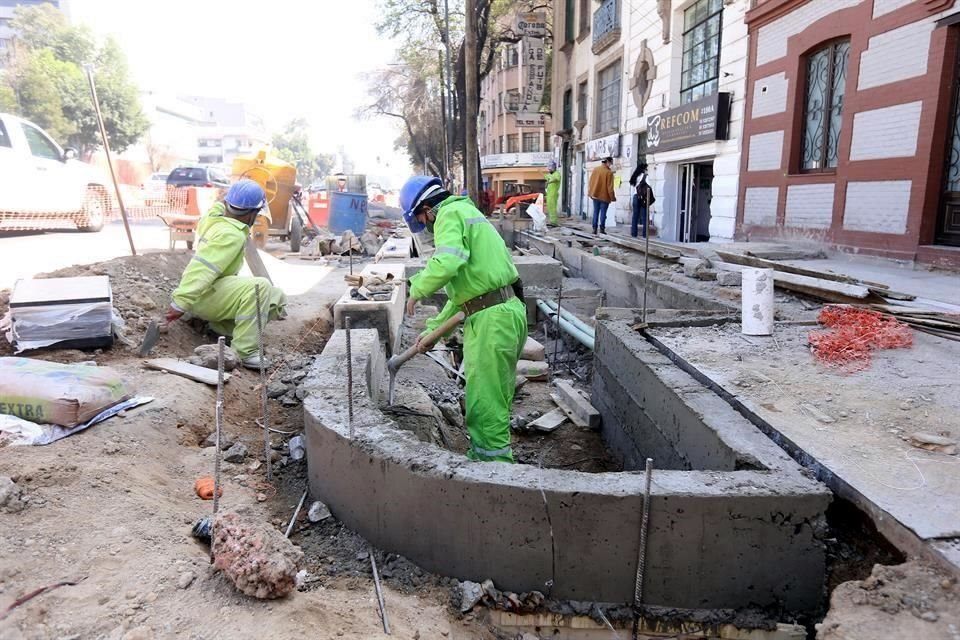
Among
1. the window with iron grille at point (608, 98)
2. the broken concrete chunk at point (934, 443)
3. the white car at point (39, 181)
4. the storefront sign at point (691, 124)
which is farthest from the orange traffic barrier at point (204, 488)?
the window with iron grille at point (608, 98)

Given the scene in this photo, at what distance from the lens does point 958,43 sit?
6.92 metres

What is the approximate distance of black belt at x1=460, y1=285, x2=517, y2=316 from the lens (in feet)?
13.2

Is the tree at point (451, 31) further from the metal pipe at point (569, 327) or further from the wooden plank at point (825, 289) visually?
the wooden plank at point (825, 289)

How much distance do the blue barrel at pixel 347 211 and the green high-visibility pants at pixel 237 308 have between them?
1128cm

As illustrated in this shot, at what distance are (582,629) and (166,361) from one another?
3756 mm

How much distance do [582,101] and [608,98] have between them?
317 centimetres

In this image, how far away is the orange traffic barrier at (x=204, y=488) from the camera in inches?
132

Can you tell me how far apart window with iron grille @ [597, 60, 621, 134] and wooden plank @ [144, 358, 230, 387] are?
50.5 ft

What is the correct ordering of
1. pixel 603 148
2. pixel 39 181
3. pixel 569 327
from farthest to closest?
pixel 603 148, pixel 39 181, pixel 569 327

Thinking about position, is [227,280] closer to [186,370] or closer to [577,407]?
[186,370]

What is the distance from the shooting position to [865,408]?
3213 millimetres

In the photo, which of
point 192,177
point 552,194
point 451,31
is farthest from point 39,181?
point 451,31

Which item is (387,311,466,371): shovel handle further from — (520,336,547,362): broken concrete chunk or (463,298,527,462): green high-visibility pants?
(520,336,547,362): broken concrete chunk

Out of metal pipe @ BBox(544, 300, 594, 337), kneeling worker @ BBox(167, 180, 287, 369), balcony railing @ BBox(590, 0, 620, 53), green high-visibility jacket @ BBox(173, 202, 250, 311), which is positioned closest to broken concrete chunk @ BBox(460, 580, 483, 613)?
kneeling worker @ BBox(167, 180, 287, 369)
